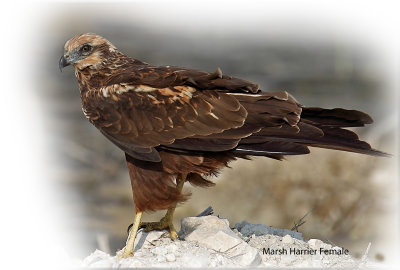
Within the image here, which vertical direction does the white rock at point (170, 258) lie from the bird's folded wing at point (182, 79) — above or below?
below

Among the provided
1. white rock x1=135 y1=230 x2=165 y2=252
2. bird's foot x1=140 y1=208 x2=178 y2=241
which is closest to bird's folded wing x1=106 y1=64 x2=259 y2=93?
bird's foot x1=140 y1=208 x2=178 y2=241

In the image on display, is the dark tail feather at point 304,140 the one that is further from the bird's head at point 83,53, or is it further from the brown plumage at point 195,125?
the bird's head at point 83,53

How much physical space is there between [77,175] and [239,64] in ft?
23.6

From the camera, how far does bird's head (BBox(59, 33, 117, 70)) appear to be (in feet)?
25.4

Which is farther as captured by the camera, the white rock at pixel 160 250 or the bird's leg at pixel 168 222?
the bird's leg at pixel 168 222

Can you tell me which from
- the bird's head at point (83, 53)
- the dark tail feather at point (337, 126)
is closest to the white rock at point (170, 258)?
the dark tail feather at point (337, 126)

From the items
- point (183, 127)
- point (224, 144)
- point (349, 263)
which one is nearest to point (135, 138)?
point (183, 127)

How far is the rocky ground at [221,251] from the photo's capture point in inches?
254

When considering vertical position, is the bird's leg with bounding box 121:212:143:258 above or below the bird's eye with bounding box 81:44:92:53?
below

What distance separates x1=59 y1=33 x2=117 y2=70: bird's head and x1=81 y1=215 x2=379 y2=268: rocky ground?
6.67 feet

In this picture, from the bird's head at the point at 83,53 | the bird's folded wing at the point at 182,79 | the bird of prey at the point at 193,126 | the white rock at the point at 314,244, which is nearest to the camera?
the bird of prey at the point at 193,126

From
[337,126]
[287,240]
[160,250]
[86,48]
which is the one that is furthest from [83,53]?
[287,240]

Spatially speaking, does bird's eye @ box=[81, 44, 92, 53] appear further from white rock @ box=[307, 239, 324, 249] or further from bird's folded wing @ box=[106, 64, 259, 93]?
white rock @ box=[307, 239, 324, 249]

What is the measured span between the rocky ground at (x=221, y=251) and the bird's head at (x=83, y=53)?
80.0 inches
